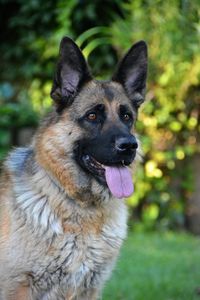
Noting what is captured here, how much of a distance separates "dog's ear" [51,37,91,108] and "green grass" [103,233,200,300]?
5.72 feet

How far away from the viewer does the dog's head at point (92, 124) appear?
195 inches

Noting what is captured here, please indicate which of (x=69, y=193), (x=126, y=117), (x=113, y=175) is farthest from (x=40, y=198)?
(x=126, y=117)

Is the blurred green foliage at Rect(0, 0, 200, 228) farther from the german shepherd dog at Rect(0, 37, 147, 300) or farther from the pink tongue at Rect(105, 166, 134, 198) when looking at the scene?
the pink tongue at Rect(105, 166, 134, 198)

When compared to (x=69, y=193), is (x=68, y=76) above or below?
above

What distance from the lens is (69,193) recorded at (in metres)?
5.04

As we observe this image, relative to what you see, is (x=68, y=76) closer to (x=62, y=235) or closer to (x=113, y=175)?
(x=113, y=175)

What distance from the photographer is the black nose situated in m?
4.91

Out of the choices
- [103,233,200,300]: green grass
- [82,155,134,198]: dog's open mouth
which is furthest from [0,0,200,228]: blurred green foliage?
[82,155,134,198]: dog's open mouth

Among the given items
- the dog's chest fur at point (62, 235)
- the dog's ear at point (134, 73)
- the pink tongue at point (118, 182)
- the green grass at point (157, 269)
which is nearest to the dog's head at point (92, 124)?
the pink tongue at point (118, 182)

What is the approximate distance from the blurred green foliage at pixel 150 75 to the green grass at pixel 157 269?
708 millimetres

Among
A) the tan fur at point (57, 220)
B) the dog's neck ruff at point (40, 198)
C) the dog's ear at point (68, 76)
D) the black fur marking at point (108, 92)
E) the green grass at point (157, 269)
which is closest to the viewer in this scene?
the tan fur at point (57, 220)

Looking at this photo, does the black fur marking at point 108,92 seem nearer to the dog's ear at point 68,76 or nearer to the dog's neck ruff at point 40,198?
the dog's ear at point 68,76

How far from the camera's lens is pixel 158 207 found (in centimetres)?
1066

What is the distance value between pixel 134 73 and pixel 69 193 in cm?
107
